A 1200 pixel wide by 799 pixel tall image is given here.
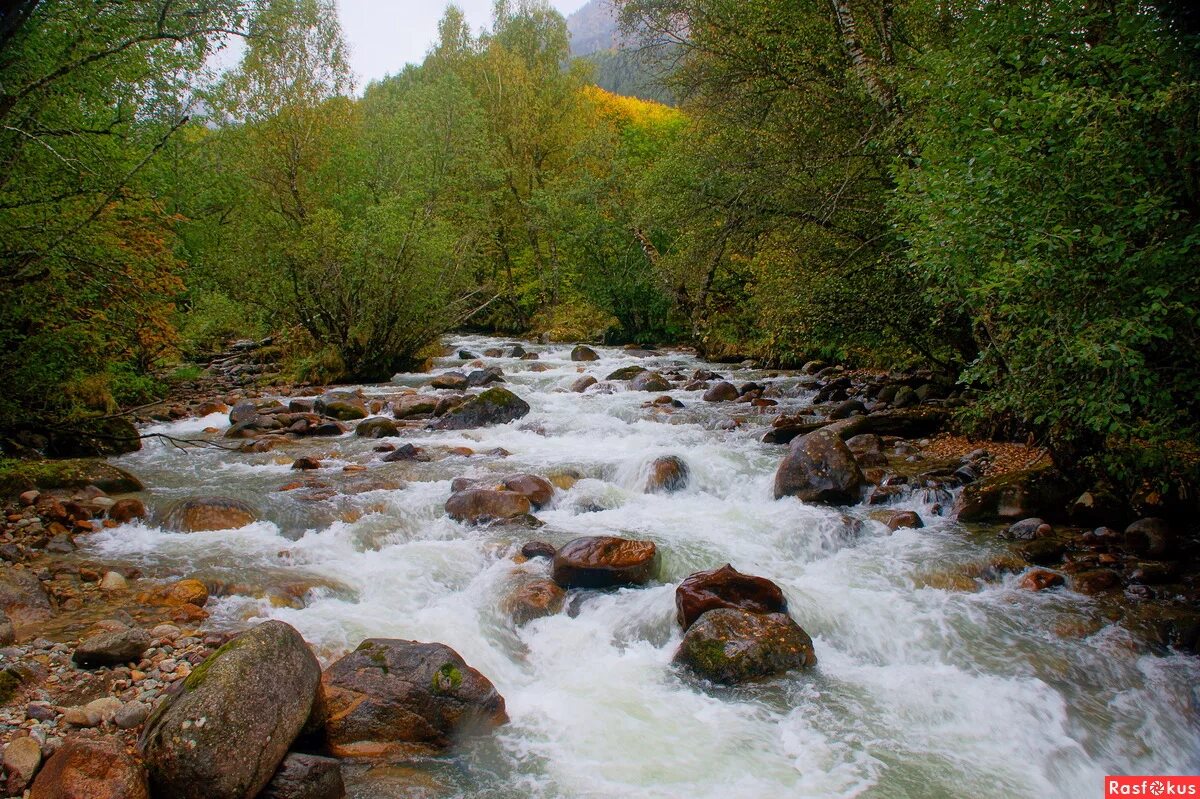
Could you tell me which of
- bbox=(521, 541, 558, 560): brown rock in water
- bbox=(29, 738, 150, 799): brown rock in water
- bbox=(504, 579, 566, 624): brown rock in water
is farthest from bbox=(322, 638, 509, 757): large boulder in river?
bbox=(521, 541, 558, 560): brown rock in water

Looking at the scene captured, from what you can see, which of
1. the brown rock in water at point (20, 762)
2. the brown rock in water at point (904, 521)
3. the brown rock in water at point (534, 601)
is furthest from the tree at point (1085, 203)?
the brown rock in water at point (20, 762)

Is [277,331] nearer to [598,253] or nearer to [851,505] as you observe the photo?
[598,253]

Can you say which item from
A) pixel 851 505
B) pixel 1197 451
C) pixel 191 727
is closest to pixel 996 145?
pixel 1197 451

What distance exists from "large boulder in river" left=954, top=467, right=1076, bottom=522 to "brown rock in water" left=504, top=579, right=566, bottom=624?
531cm

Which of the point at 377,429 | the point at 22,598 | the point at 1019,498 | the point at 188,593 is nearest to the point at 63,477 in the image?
the point at 22,598

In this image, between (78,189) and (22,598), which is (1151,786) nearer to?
(22,598)

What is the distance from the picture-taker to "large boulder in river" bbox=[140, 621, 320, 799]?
367 centimetres

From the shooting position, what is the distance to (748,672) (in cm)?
558

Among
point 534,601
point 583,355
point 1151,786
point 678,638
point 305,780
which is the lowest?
point 1151,786

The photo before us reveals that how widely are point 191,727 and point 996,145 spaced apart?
688 cm

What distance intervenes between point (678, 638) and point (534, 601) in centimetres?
146

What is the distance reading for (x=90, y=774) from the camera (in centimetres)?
352

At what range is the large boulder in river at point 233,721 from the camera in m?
3.67

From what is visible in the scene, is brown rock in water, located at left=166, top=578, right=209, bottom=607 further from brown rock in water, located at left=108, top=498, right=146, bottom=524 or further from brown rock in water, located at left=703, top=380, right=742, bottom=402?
brown rock in water, located at left=703, top=380, right=742, bottom=402
